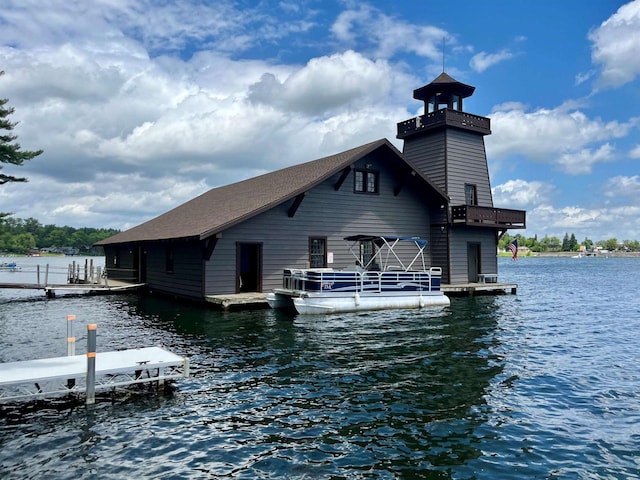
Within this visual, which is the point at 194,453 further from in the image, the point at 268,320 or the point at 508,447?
the point at 268,320

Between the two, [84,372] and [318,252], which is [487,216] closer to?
[318,252]

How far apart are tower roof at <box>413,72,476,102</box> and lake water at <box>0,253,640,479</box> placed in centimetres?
1684

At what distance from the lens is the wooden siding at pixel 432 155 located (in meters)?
27.5

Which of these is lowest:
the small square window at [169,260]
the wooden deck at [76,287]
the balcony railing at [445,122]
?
the wooden deck at [76,287]

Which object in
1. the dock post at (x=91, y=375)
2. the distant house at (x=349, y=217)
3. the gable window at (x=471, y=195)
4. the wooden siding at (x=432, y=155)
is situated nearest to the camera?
the dock post at (x=91, y=375)

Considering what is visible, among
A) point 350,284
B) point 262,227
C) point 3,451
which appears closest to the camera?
point 3,451

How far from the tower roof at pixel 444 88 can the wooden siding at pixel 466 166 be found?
2.36 meters

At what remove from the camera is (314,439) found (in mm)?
6902

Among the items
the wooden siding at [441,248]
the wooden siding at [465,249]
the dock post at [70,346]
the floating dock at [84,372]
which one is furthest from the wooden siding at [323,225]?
the floating dock at [84,372]

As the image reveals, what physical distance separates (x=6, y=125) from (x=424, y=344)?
24117 millimetres

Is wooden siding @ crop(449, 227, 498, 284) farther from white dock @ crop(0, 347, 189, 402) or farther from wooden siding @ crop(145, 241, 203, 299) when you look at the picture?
white dock @ crop(0, 347, 189, 402)

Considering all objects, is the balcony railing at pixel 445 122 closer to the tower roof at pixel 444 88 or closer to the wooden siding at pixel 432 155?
the wooden siding at pixel 432 155

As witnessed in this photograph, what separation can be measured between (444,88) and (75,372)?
25271 millimetres

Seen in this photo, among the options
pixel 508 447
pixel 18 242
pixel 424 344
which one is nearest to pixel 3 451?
pixel 508 447
